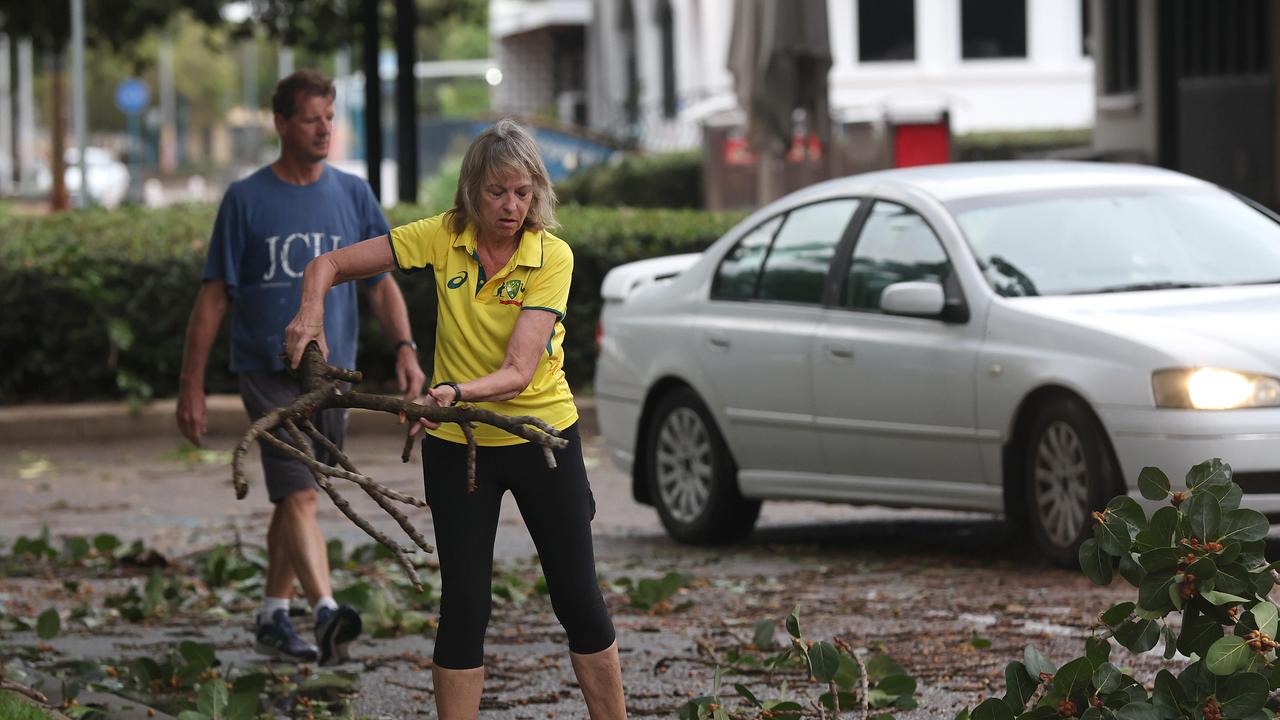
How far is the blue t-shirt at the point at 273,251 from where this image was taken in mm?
6891

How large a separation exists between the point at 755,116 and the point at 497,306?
43.3ft

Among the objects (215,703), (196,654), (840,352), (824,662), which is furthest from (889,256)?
(215,703)

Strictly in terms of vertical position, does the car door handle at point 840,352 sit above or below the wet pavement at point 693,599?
above

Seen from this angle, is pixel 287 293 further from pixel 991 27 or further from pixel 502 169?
pixel 991 27

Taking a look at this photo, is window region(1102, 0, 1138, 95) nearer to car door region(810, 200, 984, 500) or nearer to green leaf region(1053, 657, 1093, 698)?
car door region(810, 200, 984, 500)

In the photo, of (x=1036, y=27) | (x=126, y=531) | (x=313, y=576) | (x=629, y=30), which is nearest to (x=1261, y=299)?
(x=313, y=576)

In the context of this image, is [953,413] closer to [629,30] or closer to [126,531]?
[126,531]

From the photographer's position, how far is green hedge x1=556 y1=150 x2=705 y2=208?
26541 mm

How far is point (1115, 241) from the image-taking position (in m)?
8.66

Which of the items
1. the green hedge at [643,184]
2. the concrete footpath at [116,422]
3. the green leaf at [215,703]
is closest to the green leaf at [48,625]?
the green leaf at [215,703]

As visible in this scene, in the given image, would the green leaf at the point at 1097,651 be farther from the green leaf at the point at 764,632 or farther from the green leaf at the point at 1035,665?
the green leaf at the point at 764,632

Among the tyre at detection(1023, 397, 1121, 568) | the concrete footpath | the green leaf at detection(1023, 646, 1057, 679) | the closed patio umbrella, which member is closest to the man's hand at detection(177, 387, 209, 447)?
the tyre at detection(1023, 397, 1121, 568)

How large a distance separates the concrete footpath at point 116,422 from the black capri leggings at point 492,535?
9.24 m

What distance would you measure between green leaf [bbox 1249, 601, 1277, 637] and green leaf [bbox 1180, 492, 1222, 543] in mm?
163
